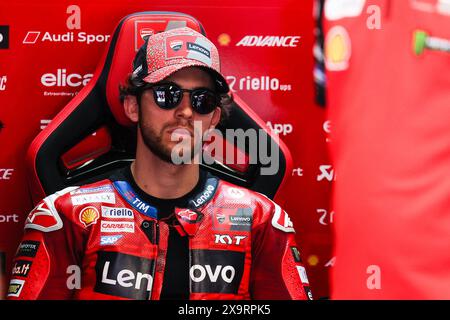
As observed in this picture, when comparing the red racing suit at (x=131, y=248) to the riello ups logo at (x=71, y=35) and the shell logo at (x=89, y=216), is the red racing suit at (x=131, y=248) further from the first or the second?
the riello ups logo at (x=71, y=35)

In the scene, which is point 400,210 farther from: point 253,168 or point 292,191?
point 253,168

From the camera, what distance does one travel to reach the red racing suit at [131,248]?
2.14 metres

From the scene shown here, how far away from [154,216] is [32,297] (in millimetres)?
442

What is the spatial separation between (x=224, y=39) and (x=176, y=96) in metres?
0.40

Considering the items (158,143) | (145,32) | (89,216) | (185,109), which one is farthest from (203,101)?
(89,216)

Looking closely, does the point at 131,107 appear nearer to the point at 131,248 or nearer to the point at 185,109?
the point at 185,109

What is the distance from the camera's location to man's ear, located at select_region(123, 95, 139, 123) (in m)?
2.21

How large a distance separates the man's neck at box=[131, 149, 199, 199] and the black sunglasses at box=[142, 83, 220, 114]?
18 centimetres

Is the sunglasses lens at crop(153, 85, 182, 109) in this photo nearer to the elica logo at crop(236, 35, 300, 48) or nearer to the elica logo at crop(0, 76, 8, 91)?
the elica logo at crop(236, 35, 300, 48)

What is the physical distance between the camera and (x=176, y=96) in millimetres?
2145

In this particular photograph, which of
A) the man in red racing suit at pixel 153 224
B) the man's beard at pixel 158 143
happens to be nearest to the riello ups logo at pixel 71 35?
the man in red racing suit at pixel 153 224

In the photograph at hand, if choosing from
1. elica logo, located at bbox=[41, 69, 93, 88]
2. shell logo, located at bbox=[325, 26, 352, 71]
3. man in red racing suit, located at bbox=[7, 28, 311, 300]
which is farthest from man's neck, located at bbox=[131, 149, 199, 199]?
shell logo, located at bbox=[325, 26, 352, 71]

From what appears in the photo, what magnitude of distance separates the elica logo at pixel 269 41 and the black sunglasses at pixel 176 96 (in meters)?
0.34

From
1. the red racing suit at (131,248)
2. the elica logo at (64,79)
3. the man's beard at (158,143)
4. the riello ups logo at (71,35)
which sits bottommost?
the red racing suit at (131,248)
